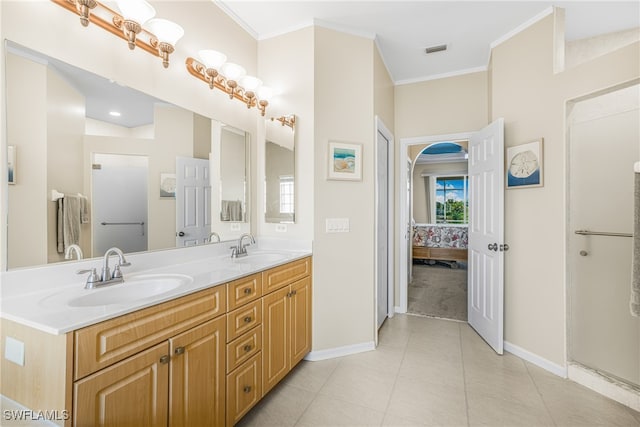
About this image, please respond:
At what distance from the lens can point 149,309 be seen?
1.07 meters

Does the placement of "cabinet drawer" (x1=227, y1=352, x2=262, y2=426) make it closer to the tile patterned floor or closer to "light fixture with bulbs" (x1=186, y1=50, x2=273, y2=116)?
the tile patterned floor

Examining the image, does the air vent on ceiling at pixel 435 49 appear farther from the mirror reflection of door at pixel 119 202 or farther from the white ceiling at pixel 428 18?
the mirror reflection of door at pixel 119 202

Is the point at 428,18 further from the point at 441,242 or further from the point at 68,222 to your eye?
the point at 441,242

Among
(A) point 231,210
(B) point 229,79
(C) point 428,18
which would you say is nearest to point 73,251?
(A) point 231,210

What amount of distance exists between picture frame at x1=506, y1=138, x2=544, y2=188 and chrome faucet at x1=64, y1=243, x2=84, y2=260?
10.3ft

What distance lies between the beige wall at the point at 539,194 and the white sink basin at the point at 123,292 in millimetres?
2637

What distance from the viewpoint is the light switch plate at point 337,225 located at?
94.3 inches

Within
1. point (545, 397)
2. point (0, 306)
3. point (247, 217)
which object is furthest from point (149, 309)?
point (545, 397)

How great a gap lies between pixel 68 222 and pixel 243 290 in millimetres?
890

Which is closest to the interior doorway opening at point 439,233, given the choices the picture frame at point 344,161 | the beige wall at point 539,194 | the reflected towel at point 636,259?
the beige wall at point 539,194

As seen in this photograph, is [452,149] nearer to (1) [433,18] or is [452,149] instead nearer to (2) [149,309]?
(1) [433,18]

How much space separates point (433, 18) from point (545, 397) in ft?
9.96

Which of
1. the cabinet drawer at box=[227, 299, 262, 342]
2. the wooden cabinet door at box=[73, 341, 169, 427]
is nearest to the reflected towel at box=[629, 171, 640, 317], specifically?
the cabinet drawer at box=[227, 299, 262, 342]

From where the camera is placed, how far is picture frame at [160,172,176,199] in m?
1.75
